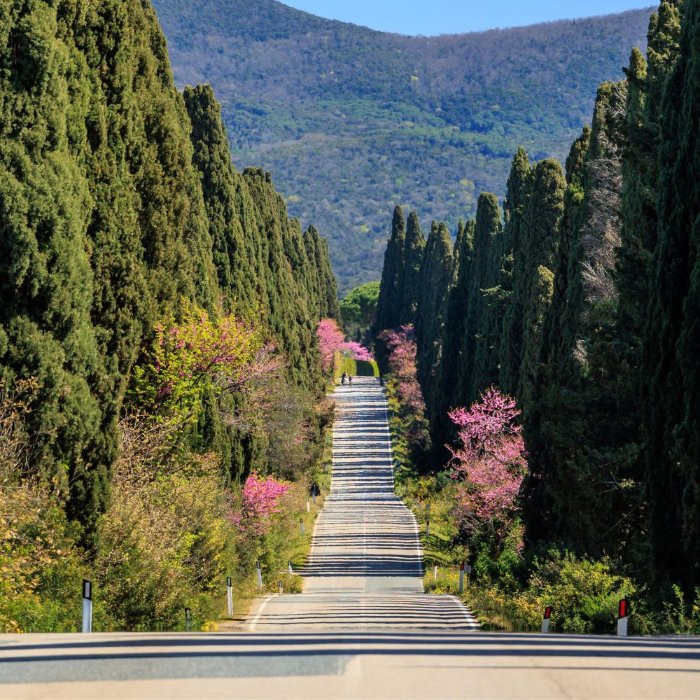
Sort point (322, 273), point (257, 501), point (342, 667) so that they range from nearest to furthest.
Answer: point (342, 667), point (257, 501), point (322, 273)

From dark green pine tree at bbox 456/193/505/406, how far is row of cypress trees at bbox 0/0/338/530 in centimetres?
2158

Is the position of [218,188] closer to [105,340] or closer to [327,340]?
[105,340]

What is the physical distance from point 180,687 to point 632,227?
16.2 m

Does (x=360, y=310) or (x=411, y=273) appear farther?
(x=360, y=310)

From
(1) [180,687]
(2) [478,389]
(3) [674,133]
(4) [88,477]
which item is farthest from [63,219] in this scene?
(2) [478,389]

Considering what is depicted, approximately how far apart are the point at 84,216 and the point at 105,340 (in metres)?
1.89

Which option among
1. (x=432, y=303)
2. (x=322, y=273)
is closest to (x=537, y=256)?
(x=432, y=303)

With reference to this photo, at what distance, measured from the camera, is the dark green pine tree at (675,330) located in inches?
622

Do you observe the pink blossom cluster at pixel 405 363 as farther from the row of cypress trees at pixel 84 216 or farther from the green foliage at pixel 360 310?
the row of cypress trees at pixel 84 216

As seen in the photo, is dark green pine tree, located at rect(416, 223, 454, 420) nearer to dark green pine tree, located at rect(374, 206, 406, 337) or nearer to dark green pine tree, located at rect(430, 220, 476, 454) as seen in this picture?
dark green pine tree, located at rect(430, 220, 476, 454)

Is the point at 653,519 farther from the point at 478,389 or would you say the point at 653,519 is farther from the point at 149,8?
the point at 478,389

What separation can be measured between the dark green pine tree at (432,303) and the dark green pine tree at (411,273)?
102 inches

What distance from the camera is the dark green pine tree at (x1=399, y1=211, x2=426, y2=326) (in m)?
99.2

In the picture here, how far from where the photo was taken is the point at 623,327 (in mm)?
21734
